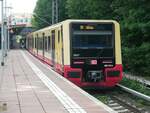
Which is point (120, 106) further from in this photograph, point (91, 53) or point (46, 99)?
point (46, 99)

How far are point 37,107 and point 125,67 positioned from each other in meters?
20.8

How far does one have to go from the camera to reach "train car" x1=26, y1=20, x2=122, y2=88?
21328 millimetres

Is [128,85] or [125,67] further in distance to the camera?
[125,67]

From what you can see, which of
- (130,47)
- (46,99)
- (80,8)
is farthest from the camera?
(80,8)

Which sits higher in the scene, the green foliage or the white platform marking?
the green foliage

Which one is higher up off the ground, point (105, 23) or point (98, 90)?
point (105, 23)

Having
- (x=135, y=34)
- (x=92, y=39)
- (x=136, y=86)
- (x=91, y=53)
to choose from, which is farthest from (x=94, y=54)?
(x=135, y=34)

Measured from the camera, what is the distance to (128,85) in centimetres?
2366

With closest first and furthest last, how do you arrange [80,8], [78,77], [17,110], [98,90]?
1. [17,110]
2. [78,77]
3. [98,90]
4. [80,8]

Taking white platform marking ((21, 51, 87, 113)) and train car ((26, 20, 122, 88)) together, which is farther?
train car ((26, 20, 122, 88))

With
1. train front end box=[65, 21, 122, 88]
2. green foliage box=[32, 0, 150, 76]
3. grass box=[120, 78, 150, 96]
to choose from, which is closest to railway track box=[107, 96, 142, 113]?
train front end box=[65, 21, 122, 88]

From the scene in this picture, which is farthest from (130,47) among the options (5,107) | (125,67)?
(5,107)

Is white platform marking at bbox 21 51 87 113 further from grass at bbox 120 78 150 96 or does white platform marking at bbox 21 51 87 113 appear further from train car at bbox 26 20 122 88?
grass at bbox 120 78 150 96

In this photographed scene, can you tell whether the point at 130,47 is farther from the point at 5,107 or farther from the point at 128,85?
the point at 5,107
